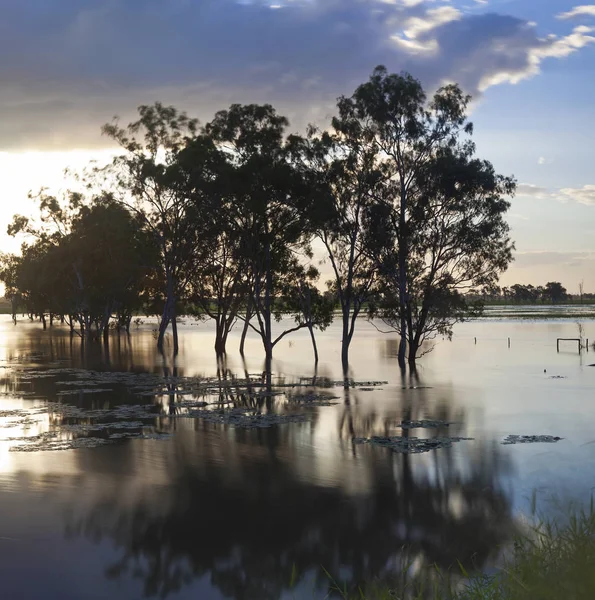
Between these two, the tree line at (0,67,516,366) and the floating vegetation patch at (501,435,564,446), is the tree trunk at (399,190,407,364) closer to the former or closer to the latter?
the tree line at (0,67,516,366)

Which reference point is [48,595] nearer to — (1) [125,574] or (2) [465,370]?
(1) [125,574]

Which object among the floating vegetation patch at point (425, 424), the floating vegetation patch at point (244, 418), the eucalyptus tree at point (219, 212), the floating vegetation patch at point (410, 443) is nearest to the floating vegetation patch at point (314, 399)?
the floating vegetation patch at point (244, 418)

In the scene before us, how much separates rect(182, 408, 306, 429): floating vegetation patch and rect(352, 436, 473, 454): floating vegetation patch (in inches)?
168

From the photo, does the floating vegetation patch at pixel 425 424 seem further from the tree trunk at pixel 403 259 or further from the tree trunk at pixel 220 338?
the tree trunk at pixel 220 338

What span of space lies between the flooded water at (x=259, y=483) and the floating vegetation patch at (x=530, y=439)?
0.45m

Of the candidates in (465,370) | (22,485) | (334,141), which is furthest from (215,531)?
(334,141)

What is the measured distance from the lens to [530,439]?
82.7 feet

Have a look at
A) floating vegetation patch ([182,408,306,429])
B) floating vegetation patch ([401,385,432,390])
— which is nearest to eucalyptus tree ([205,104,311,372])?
floating vegetation patch ([401,385,432,390])

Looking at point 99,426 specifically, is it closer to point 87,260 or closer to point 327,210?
point 327,210

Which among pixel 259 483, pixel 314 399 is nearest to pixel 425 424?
pixel 314 399

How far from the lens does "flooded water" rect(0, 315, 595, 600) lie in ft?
41.8

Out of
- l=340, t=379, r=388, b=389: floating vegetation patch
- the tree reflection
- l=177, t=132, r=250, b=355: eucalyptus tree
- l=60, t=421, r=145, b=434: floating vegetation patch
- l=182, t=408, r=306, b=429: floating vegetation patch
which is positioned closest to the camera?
the tree reflection

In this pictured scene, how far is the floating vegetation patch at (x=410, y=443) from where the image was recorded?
22.6m

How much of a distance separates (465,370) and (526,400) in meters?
18.1
